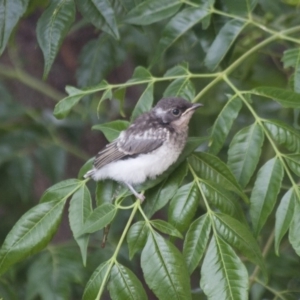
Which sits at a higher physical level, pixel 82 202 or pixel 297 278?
pixel 82 202

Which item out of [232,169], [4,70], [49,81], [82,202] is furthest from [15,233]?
[49,81]

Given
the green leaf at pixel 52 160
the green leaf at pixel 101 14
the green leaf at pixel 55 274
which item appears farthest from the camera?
the green leaf at pixel 52 160

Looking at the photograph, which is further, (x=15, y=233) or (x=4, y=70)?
(x=4, y=70)

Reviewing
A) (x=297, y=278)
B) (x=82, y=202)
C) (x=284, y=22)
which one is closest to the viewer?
(x=82, y=202)

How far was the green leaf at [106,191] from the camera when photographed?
2.36 meters

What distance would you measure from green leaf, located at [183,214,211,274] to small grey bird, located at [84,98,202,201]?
0.98 feet

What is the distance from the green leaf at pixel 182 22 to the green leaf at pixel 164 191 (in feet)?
1.85

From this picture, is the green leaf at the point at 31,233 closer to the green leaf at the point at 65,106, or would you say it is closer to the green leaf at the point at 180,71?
the green leaf at the point at 65,106

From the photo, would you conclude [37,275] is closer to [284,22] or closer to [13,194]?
[13,194]

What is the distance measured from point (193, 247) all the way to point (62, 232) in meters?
2.99

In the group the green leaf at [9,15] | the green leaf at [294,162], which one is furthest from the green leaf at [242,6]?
the green leaf at [9,15]

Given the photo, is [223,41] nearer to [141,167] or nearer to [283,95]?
[283,95]

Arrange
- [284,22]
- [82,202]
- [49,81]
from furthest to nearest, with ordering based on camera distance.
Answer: [49,81] < [284,22] < [82,202]

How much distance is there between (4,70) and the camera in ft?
13.4
